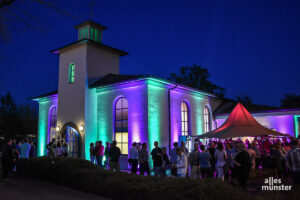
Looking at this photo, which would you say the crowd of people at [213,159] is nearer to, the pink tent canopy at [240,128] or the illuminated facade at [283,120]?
the pink tent canopy at [240,128]

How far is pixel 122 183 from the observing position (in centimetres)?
805

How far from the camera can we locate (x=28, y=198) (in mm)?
8047

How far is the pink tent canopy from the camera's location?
11.9m

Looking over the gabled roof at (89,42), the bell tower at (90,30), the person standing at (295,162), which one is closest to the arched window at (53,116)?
the gabled roof at (89,42)

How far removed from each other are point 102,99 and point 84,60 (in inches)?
120

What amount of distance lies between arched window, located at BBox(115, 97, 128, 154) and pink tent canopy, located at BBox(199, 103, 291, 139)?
18.1 feet

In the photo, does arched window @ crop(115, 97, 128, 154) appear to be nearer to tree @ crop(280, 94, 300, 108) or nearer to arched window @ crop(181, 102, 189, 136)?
arched window @ crop(181, 102, 189, 136)

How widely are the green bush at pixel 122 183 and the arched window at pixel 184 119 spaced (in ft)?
30.9

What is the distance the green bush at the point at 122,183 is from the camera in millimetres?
6449

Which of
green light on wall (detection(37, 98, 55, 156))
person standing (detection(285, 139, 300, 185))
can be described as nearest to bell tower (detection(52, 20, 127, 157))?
green light on wall (detection(37, 98, 55, 156))

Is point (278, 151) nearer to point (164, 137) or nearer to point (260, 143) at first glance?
point (260, 143)

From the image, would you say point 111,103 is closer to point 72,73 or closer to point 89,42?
point 72,73

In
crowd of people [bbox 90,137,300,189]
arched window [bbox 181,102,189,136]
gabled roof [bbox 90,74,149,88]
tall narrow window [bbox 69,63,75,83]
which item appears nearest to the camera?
crowd of people [bbox 90,137,300,189]

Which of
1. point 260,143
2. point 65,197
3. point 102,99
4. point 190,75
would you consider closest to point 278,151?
point 260,143
